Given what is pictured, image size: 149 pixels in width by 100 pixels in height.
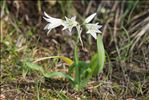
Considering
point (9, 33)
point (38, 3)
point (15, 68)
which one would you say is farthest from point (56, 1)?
point (15, 68)

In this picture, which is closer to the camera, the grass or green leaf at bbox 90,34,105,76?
green leaf at bbox 90,34,105,76

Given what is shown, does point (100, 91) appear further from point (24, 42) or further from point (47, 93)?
point (24, 42)

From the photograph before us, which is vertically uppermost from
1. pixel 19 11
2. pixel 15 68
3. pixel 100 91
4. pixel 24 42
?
pixel 19 11

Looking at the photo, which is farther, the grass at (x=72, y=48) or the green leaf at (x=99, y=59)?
the grass at (x=72, y=48)

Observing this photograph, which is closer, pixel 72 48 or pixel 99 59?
pixel 99 59

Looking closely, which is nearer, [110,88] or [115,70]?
[110,88]

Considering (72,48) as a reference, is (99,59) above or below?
below

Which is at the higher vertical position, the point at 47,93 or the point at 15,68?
the point at 15,68

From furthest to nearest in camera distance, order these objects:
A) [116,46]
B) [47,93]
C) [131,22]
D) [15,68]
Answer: [131,22], [116,46], [15,68], [47,93]
